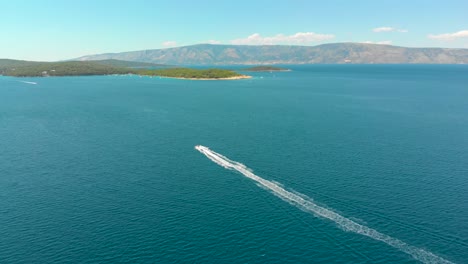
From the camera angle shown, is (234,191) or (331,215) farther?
(234,191)

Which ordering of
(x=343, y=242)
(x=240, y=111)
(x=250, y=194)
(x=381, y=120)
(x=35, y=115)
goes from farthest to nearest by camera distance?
(x=240, y=111) < (x=35, y=115) < (x=381, y=120) < (x=250, y=194) < (x=343, y=242)

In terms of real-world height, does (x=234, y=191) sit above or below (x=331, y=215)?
above

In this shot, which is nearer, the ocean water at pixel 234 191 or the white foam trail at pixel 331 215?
the white foam trail at pixel 331 215

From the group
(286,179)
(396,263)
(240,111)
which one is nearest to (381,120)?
(240,111)

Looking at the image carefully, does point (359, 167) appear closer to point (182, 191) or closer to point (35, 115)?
point (182, 191)
